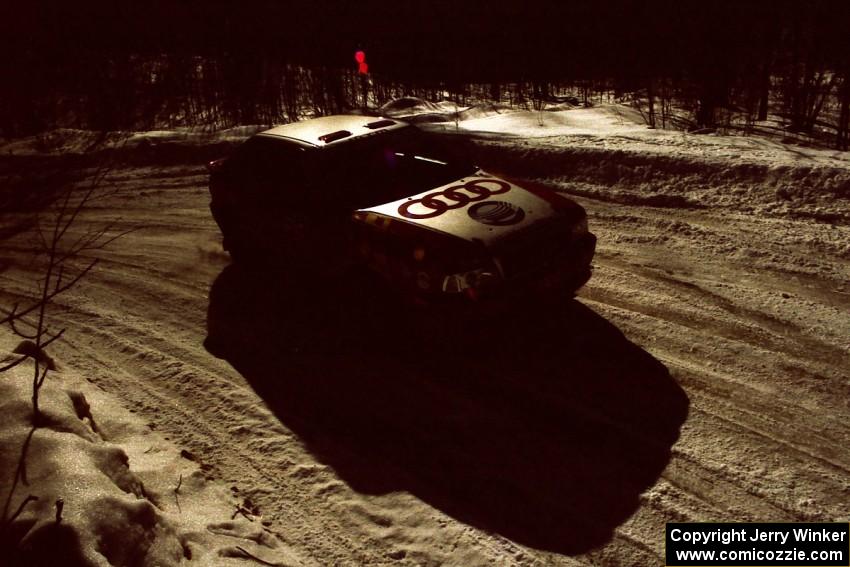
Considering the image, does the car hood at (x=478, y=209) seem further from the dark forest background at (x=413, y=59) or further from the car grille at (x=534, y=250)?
the dark forest background at (x=413, y=59)

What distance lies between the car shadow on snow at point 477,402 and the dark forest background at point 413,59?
7005 millimetres

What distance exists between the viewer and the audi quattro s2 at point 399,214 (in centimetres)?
476

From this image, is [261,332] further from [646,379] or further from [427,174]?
[646,379]

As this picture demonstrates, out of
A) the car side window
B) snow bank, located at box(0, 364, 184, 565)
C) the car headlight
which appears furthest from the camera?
the car side window

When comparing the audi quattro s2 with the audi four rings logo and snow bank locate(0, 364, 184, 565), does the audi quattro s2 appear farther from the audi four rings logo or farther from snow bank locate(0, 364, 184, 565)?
snow bank locate(0, 364, 184, 565)

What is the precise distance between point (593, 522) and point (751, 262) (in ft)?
11.9

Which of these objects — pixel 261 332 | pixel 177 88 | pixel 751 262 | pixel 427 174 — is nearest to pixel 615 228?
pixel 751 262

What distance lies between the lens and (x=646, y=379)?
479 centimetres

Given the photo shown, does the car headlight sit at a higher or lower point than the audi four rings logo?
lower

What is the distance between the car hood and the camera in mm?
4859

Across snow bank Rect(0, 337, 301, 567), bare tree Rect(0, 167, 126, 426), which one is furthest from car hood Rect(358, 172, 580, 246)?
snow bank Rect(0, 337, 301, 567)

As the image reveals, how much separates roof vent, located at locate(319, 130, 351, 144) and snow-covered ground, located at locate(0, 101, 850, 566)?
4.55 ft

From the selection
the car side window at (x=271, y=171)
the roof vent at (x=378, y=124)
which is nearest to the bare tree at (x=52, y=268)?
the car side window at (x=271, y=171)

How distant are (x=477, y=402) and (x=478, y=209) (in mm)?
1426
